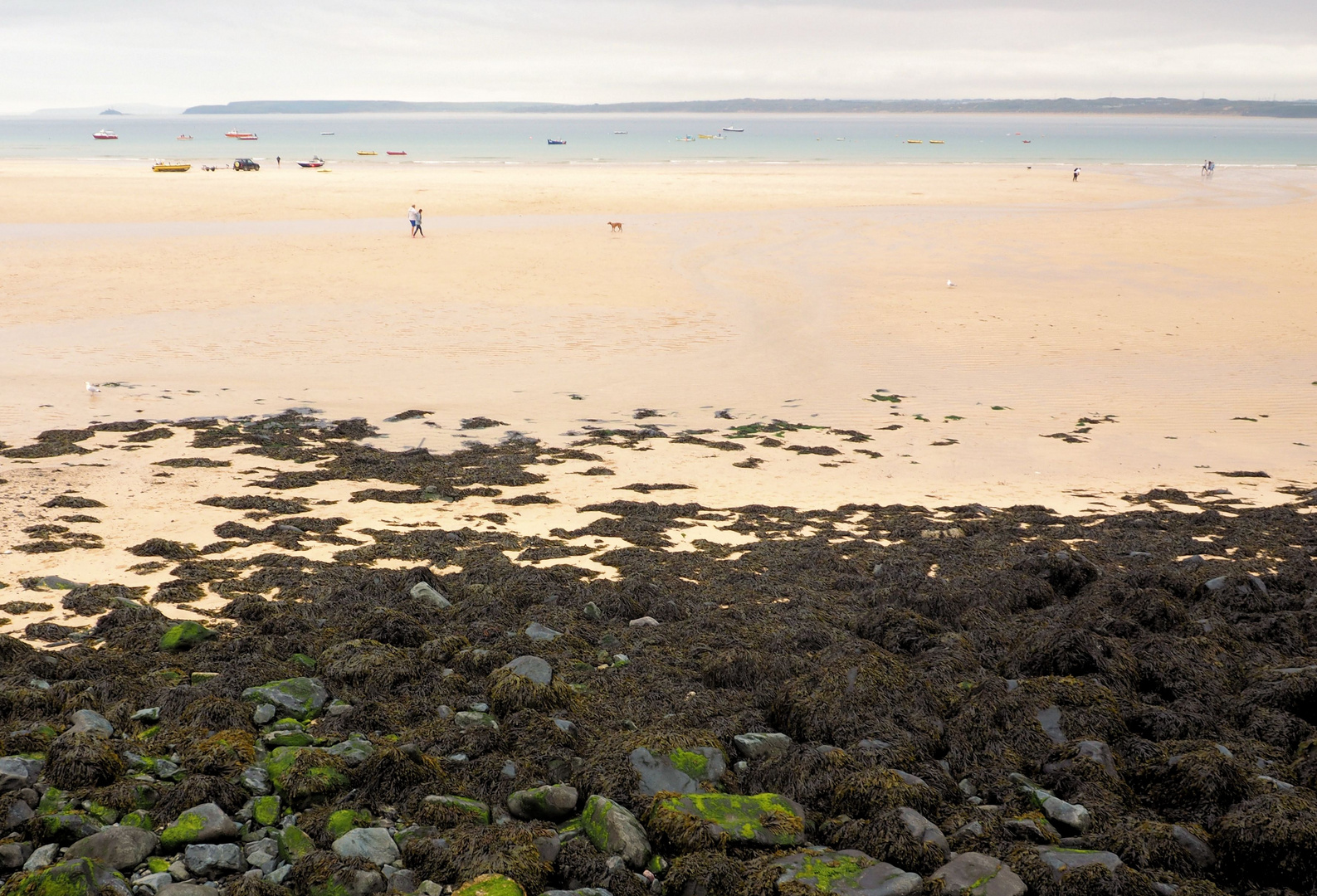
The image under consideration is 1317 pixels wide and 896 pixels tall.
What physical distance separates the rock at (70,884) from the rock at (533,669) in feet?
8.31

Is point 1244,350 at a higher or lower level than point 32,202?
lower

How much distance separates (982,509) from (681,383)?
23.0 feet

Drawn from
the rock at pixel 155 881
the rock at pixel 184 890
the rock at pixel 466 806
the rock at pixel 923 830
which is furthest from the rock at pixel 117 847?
the rock at pixel 923 830

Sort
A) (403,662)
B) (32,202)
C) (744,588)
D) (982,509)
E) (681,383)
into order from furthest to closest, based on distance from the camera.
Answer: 1. (32,202)
2. (681,383)
3. (982,509)
4. (744,588)
5. (403,662)

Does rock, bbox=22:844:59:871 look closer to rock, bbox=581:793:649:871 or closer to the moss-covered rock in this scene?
rock, bbox=581:793:649:871

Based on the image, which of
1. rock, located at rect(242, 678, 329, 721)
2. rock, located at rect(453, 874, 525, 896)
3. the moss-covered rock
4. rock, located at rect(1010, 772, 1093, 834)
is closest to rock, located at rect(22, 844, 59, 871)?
rock, located at rect(242, 678, 329, 721)

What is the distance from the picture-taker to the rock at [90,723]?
5.51m

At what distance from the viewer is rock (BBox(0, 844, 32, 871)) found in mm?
4441

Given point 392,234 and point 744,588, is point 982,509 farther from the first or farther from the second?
point 392,234

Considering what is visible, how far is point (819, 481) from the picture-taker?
12.1 metres

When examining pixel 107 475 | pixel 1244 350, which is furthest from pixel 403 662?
pixel 1244 350

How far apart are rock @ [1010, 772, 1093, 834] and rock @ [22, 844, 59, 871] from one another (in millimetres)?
4786

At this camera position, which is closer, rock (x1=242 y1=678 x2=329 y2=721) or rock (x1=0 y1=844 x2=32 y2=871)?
rock (x1=0 y1=844 x2=32 y2=871)

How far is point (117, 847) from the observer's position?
14.9 ft
